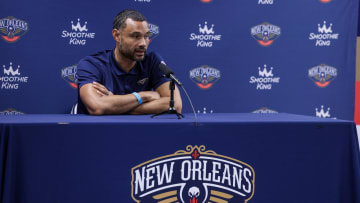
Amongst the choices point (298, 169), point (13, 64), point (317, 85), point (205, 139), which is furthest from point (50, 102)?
point (317, 85)

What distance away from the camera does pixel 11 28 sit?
3318 mm

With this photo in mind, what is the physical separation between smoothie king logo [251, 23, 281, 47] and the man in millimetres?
1369

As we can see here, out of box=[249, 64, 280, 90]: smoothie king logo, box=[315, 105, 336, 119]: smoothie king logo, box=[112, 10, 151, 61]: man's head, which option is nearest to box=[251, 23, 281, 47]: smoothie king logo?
box=[249, 64, 280, 90]: smoothie king logo

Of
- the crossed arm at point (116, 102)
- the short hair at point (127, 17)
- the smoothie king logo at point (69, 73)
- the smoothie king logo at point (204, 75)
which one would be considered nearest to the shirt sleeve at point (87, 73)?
the crossed arm at point (116, 102)

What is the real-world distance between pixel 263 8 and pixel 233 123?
7.63ft

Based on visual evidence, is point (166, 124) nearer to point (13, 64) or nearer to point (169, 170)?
point (169, 170)

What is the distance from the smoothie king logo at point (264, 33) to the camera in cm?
362

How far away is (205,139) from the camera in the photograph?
1.66 meters

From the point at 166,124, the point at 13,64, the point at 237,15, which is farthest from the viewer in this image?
the point at 237,15

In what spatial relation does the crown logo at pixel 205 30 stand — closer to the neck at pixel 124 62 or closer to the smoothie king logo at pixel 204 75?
the smoothie king logo at pixel 204 75

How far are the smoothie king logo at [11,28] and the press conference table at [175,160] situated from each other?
204 centimetres

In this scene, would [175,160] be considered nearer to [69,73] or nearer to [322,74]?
[69,73]

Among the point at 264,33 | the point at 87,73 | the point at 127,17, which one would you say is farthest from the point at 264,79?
the point at 87,73

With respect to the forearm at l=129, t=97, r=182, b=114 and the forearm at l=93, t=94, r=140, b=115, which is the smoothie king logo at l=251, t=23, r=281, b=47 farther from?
the forearm at l=93, t=94, r=140, b=115
